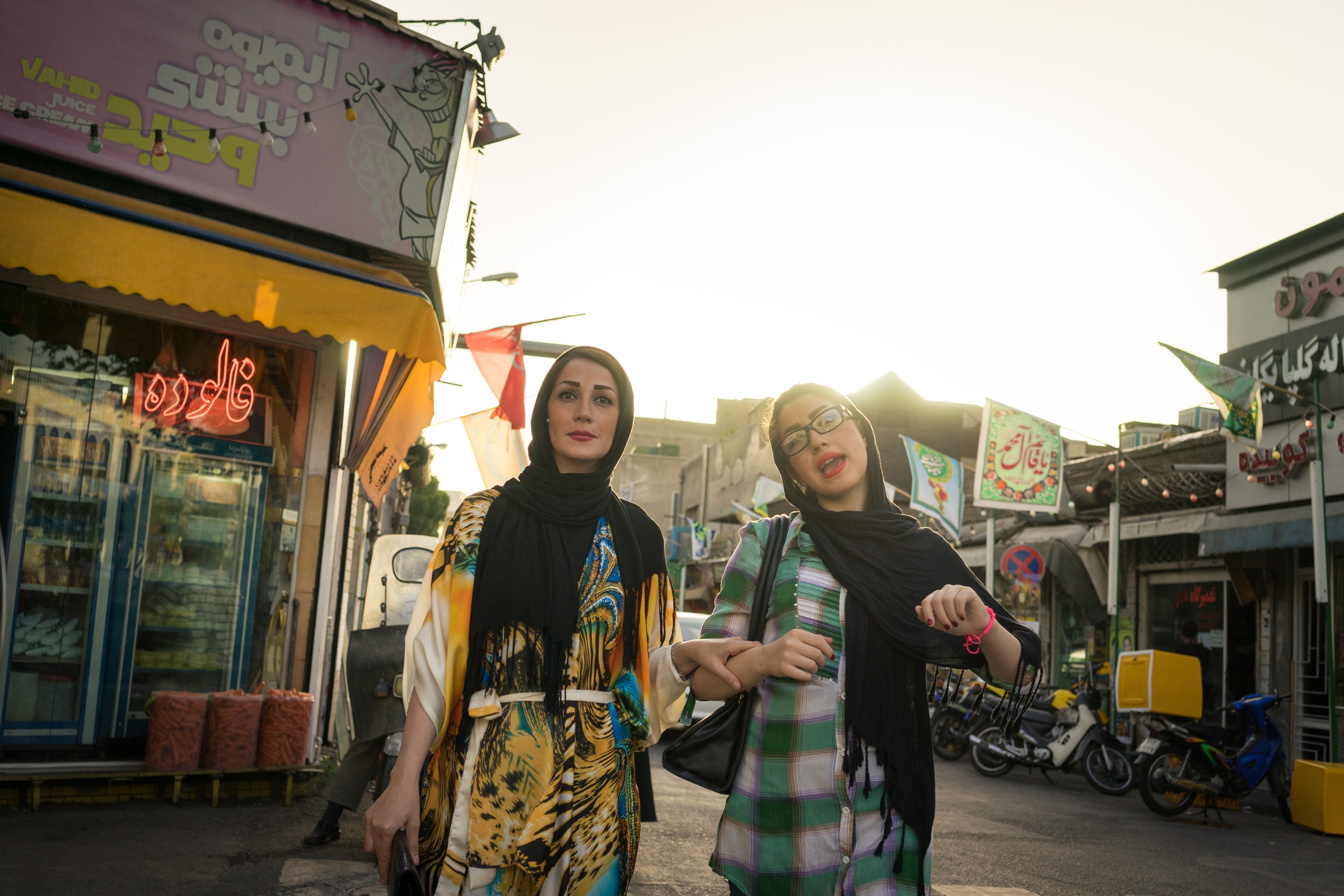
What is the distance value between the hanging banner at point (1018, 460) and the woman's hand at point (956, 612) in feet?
38.8

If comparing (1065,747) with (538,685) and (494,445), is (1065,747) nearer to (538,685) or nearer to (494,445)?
(494,445)

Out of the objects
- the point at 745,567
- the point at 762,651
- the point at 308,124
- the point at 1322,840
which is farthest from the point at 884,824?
the point at 1322,840

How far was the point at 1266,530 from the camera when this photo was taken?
37.0 feet

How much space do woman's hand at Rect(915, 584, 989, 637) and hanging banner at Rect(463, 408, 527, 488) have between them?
8778mm

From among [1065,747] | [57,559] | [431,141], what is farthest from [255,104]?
[1065,747]

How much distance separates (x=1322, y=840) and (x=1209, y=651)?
4.54 meters

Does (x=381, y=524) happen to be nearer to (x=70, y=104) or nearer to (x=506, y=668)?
(x=70, y=104)

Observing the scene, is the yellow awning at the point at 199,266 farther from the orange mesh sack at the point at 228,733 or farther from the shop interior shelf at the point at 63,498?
the orange mesh sack at the point at 228,733

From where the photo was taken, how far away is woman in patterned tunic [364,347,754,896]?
7.04 ft

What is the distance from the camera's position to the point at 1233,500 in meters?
12.7

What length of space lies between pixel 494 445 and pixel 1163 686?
6.98 metres

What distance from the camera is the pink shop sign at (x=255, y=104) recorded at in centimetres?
655

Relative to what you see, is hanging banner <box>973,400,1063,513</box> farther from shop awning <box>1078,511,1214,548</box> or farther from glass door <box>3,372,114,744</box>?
Answer: glass door <box>3,372,114,744</box>

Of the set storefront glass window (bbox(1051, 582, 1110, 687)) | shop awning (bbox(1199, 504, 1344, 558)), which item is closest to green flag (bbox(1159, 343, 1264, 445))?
shop awning (bbox(1199, 504, 1344, 558))
